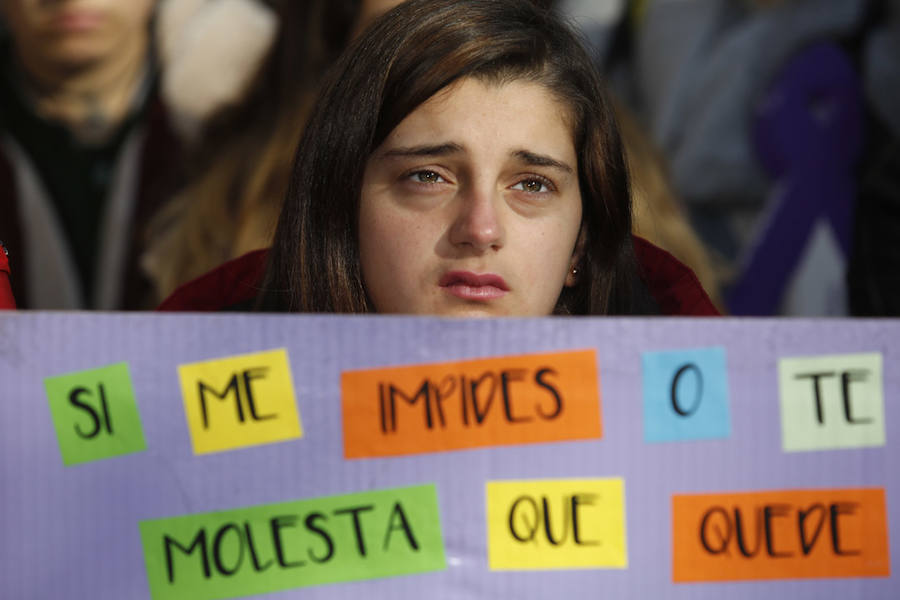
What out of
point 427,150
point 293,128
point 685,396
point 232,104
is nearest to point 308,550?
point 685,396

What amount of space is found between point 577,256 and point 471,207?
224 millimetres

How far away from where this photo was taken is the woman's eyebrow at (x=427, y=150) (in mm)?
869

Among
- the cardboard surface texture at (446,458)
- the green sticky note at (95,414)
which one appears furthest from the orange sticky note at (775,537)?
the green sticky note at (95,414)

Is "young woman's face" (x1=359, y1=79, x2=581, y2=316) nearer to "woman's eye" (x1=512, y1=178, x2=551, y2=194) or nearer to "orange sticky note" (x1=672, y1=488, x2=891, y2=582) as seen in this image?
"woman's eye" (x1=512, y1=178, x2=551, y2=194)

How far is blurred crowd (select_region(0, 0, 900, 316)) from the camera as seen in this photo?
2.07 m

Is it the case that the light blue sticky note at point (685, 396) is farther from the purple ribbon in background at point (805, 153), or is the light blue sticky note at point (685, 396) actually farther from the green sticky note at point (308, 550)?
the purple ribbon in background at point (805, 153)

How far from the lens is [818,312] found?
2.13 meters

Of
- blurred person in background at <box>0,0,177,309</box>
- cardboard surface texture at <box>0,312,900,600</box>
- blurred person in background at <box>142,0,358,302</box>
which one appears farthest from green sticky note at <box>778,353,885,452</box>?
blurred person in background at <box>0,0,177,309</box>

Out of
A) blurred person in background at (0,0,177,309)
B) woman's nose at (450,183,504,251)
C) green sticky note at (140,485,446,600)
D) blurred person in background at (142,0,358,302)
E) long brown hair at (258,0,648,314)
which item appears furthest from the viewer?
blurred person in background at (0,0,177,309)

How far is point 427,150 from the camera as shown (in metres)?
0.88

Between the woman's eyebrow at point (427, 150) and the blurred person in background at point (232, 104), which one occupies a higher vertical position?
the blurred person in background at point (232, 104)

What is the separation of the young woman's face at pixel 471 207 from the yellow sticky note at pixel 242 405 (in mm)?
224

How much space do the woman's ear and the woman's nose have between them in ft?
0.63

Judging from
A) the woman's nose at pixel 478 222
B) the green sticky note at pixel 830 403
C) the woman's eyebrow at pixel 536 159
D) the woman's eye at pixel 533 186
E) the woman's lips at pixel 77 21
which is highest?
the woman's lips at pixel 77 21
